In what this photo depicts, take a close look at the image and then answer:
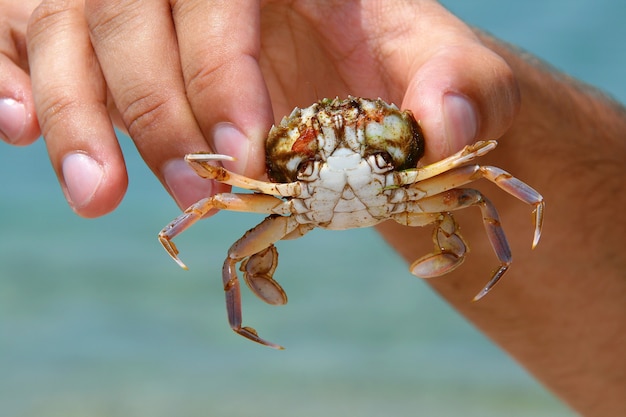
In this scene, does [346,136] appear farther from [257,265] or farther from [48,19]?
[48,19]

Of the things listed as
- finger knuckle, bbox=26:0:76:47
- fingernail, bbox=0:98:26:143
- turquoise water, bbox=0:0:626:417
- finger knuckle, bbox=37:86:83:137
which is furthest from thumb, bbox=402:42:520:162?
turquoise water, bbox=0:0:626:417

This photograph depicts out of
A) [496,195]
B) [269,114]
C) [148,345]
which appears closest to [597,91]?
[496,195]

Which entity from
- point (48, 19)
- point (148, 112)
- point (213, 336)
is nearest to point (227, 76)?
point (148, 112)

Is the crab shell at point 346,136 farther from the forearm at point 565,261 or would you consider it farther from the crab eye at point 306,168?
the forearm at point 565,261

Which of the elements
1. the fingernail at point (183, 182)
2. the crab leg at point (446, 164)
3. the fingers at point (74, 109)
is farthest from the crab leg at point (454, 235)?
the fingers at point (74, 109)

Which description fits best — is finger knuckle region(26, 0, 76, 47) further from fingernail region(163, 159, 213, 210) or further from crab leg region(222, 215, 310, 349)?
crab leg region(222, 215, 310, 349)

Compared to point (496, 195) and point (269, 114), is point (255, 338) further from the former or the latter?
point (496, 195)
